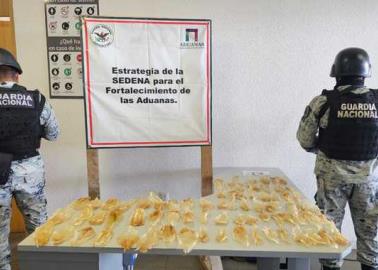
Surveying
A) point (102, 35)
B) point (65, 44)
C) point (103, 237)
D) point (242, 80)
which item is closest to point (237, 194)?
point (103, 237)

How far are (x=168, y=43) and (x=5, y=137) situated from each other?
1.05 metres

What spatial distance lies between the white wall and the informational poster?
6 cm

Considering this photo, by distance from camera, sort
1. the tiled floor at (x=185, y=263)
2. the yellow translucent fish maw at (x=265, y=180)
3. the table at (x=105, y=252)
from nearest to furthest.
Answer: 1. the table at (x=105, y=252)
2. the yellow translucent fish maw at (x=265, y=180)
3. the tiled floor at (x=185, y=263)

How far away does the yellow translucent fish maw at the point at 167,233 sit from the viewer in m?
1.21

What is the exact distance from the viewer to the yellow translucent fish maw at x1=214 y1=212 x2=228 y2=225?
4.45ft

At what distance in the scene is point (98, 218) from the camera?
1.39 meters

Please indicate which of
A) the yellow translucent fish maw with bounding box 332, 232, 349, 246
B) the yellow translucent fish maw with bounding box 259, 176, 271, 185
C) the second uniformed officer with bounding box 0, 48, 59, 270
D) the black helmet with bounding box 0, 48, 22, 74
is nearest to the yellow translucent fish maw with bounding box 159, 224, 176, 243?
the yellow translucent fish maw with bounding box 332, 232, 349, 246

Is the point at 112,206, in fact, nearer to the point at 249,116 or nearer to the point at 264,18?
the point at 249,116

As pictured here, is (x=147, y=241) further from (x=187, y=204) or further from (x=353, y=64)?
(x=353, y=64)

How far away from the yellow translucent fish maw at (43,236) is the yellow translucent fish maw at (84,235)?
11 cm

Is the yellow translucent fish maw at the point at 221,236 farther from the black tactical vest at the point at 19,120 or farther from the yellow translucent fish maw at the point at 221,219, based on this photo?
the black tactical vest at the point at 19,120

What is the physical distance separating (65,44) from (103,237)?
66.7 inches

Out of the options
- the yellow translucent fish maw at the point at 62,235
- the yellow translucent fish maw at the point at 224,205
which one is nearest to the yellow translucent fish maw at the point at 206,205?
the yellow translucent fish maw at the point at 224,205

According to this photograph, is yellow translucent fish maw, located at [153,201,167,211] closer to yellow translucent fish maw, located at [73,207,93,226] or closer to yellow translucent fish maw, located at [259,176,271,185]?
yellow translucent fish maw, located at [73,207,93,226]
